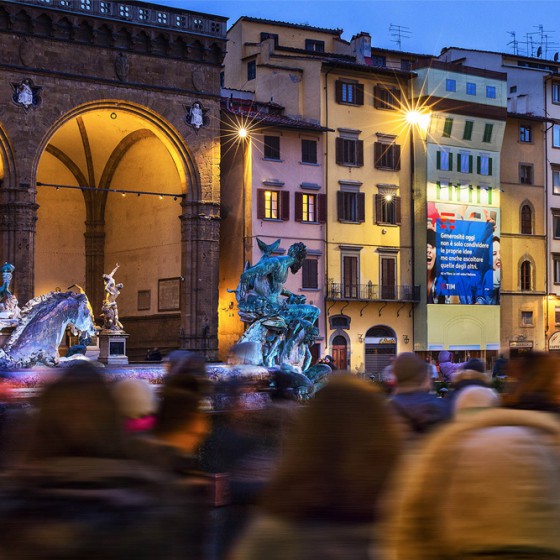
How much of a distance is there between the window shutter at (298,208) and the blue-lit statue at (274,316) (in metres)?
18.1

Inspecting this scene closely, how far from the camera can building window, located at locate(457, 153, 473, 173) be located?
49281 millimetres

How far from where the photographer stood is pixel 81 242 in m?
48.0

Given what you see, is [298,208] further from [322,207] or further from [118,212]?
[118,212]

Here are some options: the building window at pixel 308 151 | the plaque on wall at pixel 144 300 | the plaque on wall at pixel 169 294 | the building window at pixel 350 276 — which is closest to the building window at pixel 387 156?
the building window at pixel 308 151

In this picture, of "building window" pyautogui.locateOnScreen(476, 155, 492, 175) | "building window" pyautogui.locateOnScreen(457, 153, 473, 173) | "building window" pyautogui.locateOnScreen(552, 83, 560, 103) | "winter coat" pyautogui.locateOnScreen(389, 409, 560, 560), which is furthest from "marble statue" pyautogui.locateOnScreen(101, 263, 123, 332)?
"winter coat" pyautogui.locateOnScreen(389, 409, 560, 560)

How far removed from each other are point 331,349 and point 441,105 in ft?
41.2

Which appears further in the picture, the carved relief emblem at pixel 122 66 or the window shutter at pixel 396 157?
the window shutter at pixel 396 157

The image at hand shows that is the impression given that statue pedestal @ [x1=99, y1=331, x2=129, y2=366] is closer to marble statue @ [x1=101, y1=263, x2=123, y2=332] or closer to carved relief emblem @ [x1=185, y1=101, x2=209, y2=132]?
marble statue @ [x1=101, y1=263, x2=123, y2=332]

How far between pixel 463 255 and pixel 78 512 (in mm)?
46196

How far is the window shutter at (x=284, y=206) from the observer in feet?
147

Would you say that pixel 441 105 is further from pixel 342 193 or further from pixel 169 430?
pixel 169 430

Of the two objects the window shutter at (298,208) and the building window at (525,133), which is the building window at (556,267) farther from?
the window shutter at (298,208)

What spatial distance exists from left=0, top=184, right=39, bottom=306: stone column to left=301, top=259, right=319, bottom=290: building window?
502 inches

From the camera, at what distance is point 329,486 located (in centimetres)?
307
